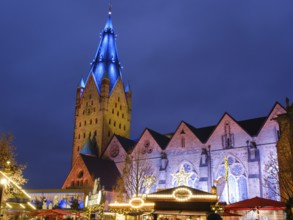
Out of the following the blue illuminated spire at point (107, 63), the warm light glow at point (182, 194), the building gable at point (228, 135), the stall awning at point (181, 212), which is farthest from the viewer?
the blue illuminated spire at point (107, 63)

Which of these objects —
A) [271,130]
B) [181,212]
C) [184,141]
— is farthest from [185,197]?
[184,141]

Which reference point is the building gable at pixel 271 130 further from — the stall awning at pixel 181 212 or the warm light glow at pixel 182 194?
the stall awning at pixel 181 212

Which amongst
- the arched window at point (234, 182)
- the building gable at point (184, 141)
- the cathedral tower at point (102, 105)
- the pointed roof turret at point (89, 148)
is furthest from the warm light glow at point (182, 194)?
the cathedral tower at point (102, 105)

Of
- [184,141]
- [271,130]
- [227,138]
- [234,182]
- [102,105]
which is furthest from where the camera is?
[102,105]

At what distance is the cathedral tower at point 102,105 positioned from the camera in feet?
227

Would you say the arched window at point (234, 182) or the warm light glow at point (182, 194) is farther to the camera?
the arched window at point (234, 182)

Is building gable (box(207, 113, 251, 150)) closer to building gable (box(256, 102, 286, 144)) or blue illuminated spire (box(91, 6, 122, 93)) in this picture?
building gable (box(256, 102, 286, 144))

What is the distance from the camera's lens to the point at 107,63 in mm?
76000

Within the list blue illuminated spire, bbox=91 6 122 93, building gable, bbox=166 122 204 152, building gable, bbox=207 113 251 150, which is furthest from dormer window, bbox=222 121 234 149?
blue illuminated spire, bbox=91 6 122 93

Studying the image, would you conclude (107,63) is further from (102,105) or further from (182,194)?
(182,194)

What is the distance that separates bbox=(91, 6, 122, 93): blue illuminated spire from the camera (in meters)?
74.6

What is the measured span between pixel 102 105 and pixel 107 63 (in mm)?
10932

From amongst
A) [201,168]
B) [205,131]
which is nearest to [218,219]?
[201,168]

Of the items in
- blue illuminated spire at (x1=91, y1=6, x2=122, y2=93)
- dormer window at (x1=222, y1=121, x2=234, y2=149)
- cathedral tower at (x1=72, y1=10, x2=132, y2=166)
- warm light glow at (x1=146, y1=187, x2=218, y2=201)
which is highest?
blue illuminated spire at (x1=91, y1=6, x2=122, y2=93)
